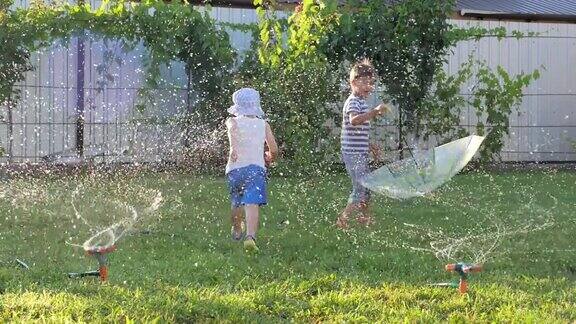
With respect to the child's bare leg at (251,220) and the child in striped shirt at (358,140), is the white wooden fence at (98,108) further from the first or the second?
the child's bare leg at (251,220)

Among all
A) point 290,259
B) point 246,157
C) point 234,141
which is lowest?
point 290,259

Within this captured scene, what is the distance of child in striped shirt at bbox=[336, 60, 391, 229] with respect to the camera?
21.6ft

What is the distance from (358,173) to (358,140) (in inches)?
10.3

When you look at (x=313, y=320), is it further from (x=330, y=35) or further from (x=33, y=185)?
(x=330, y=35)

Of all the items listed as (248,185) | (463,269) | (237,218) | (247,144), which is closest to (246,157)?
(247,144)

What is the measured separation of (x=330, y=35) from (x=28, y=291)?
23.5ft

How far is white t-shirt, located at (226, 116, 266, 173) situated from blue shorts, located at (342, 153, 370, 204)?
0.87 metres

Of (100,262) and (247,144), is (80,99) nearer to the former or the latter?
(247,144)

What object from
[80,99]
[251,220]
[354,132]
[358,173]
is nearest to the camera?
[251,220]

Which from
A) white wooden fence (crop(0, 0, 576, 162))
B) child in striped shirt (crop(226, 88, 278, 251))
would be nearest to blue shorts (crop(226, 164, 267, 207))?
child in striped shirt (crop(226, 88, 278, 251))

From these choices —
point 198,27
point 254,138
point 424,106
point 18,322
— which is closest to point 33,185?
point 198,27

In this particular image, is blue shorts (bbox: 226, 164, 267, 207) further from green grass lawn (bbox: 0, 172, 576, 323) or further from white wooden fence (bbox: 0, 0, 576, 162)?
white wooden fence (bbox: 0, 0, 576, 162)

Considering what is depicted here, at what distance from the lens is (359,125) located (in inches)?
264

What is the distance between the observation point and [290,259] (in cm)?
511
